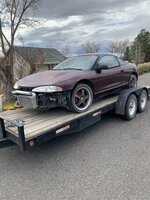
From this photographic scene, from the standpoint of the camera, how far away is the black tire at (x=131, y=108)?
17.1 feet

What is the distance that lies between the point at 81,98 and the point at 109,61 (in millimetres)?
1773

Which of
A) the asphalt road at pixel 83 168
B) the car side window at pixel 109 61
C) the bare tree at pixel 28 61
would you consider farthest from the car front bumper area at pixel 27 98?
the bare tree at pixel 28 61

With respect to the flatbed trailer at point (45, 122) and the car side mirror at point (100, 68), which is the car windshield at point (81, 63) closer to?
the car side mirror at point (100, 68)

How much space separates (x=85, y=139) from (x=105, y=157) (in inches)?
35.8

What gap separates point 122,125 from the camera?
5141 millimetres

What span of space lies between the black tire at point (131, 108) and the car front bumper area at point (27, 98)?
248 cm

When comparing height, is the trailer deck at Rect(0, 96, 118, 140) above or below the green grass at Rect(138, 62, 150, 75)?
below

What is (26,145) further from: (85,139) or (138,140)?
(138,140)

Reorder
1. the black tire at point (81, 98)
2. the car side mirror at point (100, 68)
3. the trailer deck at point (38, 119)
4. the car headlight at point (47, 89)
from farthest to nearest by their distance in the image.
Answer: the car side mirror at point (100, 68) → the black tire at point (81, 98) → the car headlight at point (47, 89) → the trailer deck at point (38, 119)

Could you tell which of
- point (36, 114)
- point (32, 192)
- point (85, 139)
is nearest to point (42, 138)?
point (32, 192)

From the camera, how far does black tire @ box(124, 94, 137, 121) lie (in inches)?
206

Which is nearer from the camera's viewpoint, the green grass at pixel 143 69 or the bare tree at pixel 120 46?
the green grass at pixel 143 69

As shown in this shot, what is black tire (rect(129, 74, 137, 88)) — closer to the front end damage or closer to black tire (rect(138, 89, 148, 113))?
black tire (rect(138, 89, 148, 113))

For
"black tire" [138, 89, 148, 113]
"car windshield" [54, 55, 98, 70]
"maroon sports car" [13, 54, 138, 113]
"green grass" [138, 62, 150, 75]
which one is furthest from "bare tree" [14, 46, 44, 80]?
"green grass" [138, 62, 150, 75]
